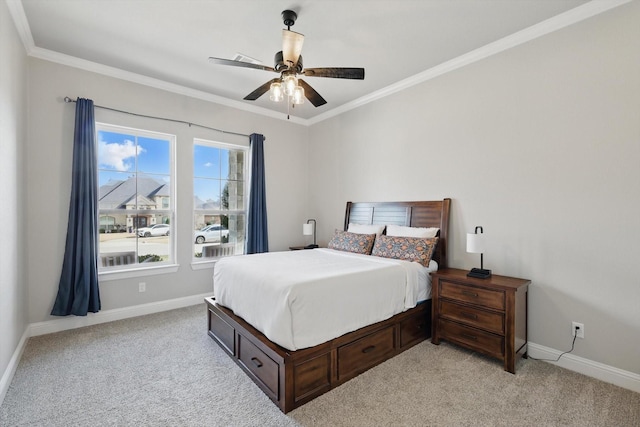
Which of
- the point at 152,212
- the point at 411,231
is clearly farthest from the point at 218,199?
the point at 411,231

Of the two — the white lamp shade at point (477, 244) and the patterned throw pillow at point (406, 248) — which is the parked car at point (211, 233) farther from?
the white lamp shade at point (477, 244)

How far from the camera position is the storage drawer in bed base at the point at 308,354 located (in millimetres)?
1952

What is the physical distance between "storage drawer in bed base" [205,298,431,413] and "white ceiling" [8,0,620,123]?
2.59 meters

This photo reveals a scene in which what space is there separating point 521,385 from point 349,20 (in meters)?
3.25

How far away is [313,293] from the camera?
2.04 meters

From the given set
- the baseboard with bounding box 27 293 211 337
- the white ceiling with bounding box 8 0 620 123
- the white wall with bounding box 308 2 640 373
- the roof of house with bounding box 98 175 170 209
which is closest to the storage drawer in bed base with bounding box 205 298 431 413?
the white wall with bounding box 308 2 640 373

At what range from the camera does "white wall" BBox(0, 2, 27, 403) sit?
2.15 metres

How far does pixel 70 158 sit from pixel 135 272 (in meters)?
1.47

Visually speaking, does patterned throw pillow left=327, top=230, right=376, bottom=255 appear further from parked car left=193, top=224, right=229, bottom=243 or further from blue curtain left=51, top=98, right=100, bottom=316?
blue curtain left=51, top=98, right=100, bottom=316

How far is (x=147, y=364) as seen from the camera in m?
2.51

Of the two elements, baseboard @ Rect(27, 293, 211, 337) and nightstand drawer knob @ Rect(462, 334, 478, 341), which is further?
baseboard @ Rect(27, 293, 211, 337)

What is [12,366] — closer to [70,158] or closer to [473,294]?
[70,158]

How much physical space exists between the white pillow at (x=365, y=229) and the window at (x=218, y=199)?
175 cm

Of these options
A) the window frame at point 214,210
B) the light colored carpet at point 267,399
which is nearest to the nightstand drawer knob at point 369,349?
the light colored carpet at point 267,399
